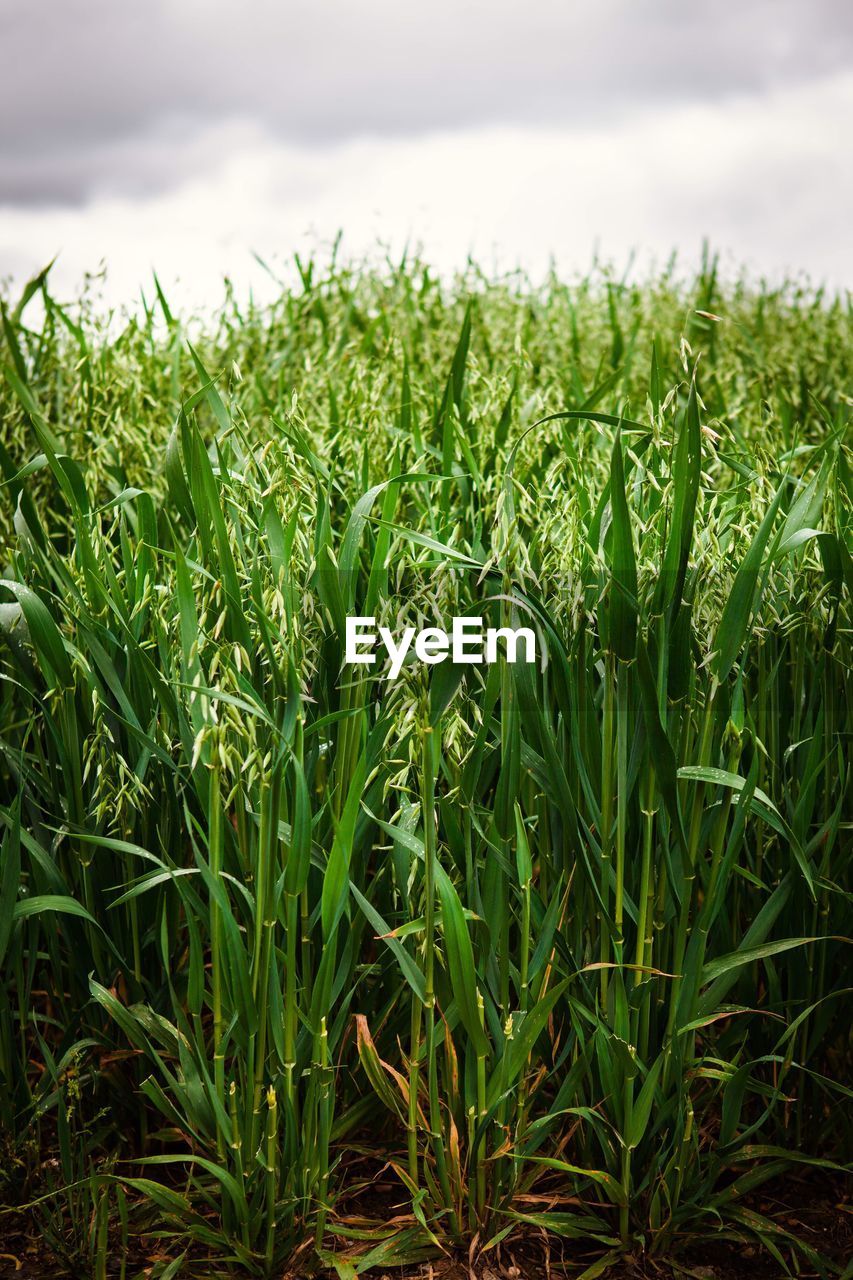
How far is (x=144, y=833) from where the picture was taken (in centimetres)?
139

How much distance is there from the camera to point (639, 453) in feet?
4.86

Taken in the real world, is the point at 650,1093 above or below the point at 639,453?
below

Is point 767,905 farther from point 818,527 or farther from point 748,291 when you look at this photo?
point 748,291

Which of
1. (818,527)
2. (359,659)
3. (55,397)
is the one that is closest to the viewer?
(359,659)

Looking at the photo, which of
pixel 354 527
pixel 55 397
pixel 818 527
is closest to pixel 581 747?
pixel 354 527

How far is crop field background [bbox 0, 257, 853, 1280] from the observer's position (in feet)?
3.86

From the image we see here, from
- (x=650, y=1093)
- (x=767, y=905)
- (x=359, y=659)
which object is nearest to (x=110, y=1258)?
(x=650, y=1093)

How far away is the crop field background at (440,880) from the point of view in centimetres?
118

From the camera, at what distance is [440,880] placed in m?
1.13

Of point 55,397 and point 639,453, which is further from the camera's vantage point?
point 55,397

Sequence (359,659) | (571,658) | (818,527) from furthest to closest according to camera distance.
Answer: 1. (818,527)
2. (571,658)
3. (359,659)

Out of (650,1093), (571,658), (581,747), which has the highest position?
(571,658)

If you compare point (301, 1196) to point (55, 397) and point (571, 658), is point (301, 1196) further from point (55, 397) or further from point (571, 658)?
point (55, 397)

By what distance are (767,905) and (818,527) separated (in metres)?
0.50
